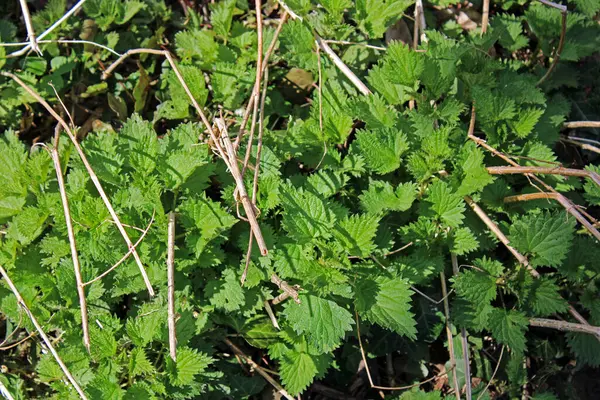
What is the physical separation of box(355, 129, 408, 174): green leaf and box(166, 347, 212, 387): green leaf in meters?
0.93

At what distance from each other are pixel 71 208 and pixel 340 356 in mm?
1200

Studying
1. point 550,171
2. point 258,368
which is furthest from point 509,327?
point 258,368

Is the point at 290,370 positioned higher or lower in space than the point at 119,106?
lower

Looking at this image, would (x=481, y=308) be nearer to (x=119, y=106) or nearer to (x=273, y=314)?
(x=273, y=314)

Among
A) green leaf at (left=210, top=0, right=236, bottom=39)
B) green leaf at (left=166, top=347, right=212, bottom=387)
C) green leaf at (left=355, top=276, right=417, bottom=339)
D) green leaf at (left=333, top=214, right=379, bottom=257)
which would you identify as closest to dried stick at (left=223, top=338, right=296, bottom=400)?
green leaf at (left=166, top=347, right=212, bottom=387)

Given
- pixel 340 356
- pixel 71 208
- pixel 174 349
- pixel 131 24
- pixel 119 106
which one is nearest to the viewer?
pixel 174 349

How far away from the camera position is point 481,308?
7.15 feet

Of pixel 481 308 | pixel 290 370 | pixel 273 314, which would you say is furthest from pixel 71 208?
pixel 481 308

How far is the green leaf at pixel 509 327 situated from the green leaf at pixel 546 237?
0.21 meters

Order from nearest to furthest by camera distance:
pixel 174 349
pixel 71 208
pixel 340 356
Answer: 1. pixel 174 349
2. pixel 71 208
3. pixel 340 356

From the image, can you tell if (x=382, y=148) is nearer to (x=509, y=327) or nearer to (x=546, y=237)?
(x=546, y=237)

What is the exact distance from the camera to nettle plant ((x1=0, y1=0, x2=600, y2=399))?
207 cm

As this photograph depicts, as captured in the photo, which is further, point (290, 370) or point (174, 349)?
point (290, 370)

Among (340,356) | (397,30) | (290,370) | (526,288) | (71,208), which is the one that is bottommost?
(340,356)
